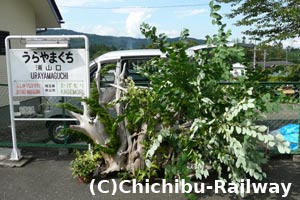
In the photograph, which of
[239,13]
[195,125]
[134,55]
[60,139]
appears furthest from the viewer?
[239,13]

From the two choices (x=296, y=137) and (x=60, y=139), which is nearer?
(x=296, y=137)

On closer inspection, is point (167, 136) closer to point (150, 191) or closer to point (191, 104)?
point (191, 104)

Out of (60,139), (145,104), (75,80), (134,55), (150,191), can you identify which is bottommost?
(150,191)

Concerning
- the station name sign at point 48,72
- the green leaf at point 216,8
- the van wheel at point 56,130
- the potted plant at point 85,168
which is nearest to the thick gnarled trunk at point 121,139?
the potted plant at point 85,168

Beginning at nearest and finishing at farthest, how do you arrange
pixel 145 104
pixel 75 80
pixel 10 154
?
pixel 145 104 → pixel 75 80 → pixel 10 154

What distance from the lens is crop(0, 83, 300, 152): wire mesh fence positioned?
4.33 m

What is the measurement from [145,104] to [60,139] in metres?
2.24

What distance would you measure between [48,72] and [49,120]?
2.85 ft

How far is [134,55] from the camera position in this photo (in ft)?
17.9

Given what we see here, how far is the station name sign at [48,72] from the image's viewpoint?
13.4ft

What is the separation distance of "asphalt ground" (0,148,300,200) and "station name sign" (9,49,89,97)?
1.10 m

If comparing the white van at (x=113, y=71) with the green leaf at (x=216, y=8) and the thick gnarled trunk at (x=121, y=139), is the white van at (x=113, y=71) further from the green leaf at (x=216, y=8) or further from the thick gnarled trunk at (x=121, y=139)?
the green leaf at (x=216, y=8)

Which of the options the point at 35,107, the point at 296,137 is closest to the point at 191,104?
the point at 296,137

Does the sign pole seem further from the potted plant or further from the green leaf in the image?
the green leaf
